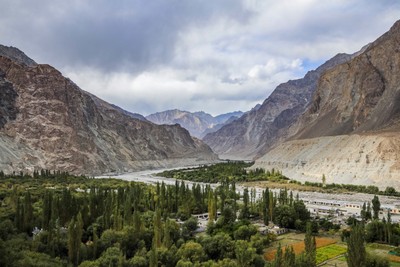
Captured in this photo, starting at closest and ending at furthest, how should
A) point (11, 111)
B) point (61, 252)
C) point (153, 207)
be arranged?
point (61, 252), point (153, 207), point (11, 111)

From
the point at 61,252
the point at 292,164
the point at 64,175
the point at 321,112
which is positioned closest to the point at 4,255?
the point at 61,252

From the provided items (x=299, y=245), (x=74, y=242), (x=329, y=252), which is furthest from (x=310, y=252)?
(x=74, y=242)

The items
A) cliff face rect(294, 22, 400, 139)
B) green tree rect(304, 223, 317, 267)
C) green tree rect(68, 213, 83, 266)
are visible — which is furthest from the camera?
cliff face rect(294, 22, 400, 139)

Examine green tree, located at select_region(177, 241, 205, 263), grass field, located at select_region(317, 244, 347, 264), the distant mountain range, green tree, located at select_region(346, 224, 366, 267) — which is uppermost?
the distant mountain range

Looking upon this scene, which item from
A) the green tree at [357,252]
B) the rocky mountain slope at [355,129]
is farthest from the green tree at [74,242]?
the rocky mountain slope at [355,129]

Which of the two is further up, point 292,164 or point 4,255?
point 292,164

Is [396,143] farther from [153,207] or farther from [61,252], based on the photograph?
[61,252]

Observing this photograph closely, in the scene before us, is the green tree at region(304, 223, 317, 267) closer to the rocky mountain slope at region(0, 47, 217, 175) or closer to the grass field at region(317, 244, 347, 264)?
the grass field at region(317, 244, 347, 264)

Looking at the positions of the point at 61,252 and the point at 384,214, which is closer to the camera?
the point at 61,252

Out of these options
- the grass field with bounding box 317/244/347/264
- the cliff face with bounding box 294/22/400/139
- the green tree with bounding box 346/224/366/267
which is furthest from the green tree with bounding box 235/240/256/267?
the cliff face with bounding box 294/22/400/139
